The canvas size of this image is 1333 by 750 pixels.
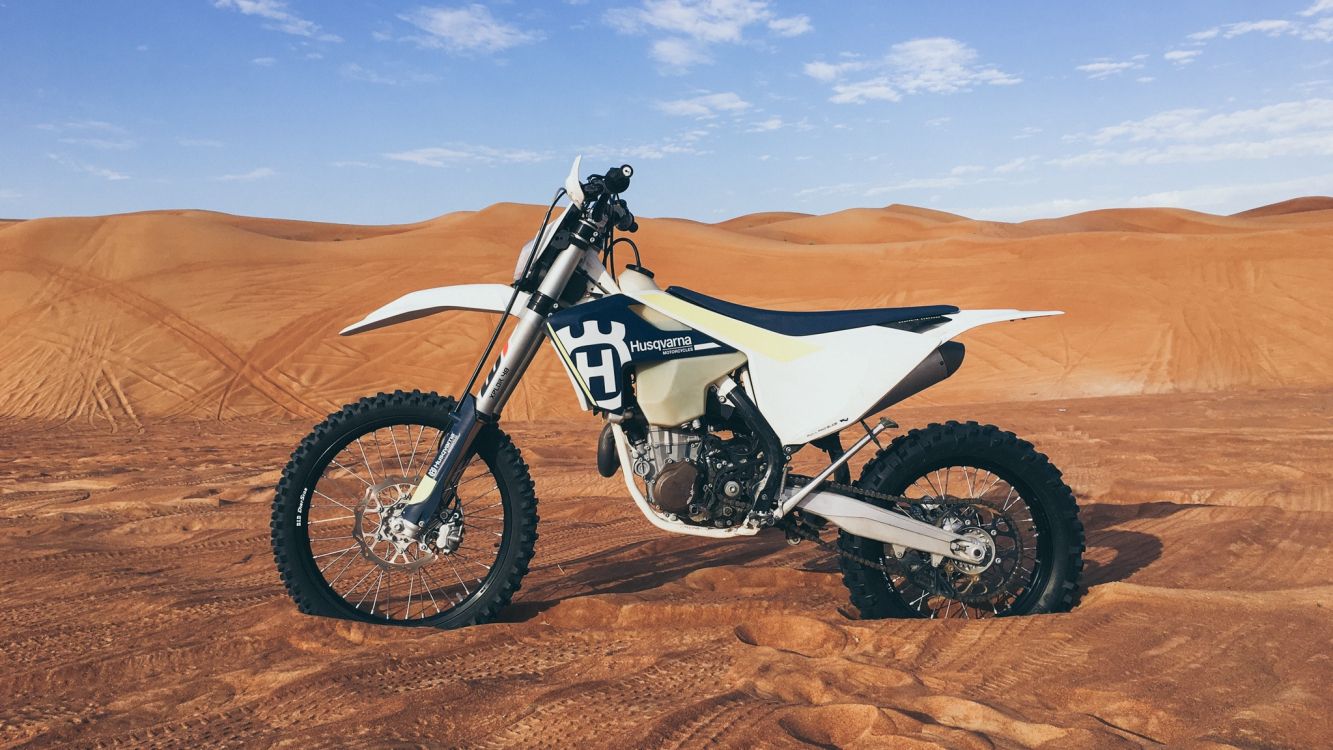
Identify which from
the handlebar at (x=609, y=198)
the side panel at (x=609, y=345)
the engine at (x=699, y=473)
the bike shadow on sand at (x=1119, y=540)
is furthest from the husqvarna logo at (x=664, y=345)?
the bike shadow on sand at (x=1119, y=540)

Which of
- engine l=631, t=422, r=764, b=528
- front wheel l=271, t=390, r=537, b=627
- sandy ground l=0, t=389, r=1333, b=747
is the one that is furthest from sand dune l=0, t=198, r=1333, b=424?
engine l=631, t=422, r=764, b=528

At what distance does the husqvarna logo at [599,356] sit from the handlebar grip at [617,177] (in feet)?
1.84

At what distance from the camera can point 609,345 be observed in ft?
12.6

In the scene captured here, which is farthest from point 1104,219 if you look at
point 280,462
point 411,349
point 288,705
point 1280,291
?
point 288,705

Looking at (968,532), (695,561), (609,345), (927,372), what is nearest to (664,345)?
(609,345)

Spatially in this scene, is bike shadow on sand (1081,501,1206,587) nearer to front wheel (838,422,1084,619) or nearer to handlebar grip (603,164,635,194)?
front wheel (838,422,1084,619)

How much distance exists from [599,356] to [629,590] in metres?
1.27

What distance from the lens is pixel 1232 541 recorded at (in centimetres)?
507

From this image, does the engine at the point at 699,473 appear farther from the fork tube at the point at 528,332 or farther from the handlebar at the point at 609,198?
the handlebar at the point at 609,198

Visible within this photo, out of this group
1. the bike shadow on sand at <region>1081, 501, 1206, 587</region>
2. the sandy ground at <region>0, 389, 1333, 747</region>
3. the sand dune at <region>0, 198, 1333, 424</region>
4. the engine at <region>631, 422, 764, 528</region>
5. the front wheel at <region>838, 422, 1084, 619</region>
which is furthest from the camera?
the sand dune at <region>0, 198, 1333, 424</region>

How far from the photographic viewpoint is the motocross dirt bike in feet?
12.6

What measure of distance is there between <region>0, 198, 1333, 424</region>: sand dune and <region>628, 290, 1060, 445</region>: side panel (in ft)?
31.8

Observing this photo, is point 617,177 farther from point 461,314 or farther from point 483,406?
point 461,314

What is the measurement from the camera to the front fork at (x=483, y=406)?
3.98 meters
